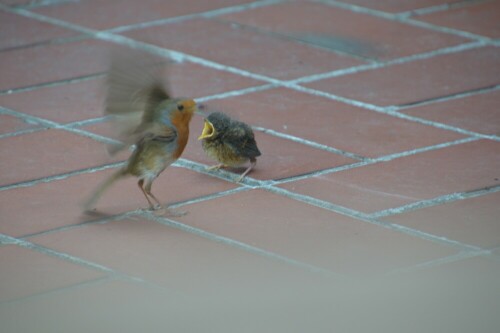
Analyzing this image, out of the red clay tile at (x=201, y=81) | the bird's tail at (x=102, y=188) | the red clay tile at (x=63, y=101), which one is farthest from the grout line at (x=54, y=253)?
the red clay tile at (x=201, y=81)

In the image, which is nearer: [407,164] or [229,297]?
[229,297]

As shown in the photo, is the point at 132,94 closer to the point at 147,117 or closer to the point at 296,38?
the point at 147,117

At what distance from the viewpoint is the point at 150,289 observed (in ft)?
17.6

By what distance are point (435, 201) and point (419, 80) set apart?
1648 mm

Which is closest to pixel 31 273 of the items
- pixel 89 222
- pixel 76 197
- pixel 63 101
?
pixel 89 222

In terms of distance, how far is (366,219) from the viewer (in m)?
6.04

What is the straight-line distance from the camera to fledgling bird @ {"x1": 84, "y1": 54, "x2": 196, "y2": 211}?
234 inches

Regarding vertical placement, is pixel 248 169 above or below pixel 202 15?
below

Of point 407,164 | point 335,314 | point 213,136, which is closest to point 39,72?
point 213,136

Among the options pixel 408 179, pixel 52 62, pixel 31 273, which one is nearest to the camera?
pixel 31 273

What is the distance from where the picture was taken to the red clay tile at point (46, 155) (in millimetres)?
6613

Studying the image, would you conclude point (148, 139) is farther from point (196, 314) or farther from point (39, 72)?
point (39, 72)

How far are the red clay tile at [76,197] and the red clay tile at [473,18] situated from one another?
2.63m

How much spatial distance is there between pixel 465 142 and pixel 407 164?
43cm
